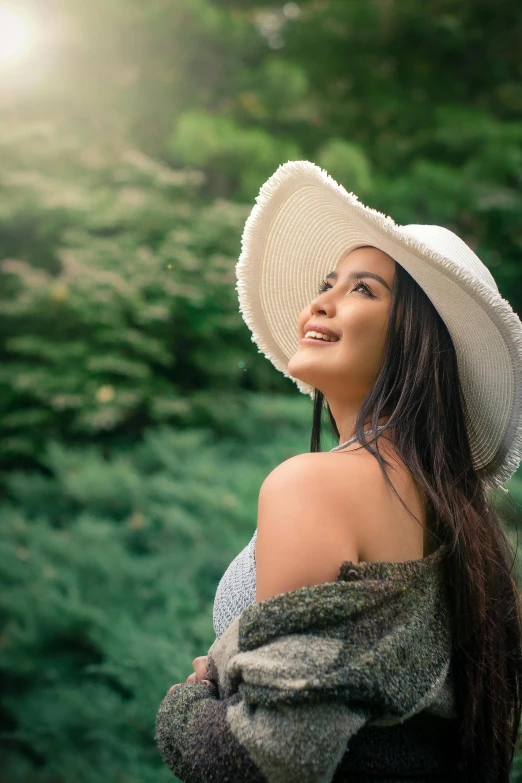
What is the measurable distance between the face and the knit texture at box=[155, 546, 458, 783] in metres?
0.41

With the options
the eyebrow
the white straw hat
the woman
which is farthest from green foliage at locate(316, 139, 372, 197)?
the eyebrow

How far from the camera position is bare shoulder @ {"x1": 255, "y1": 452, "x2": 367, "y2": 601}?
1065 millimetres

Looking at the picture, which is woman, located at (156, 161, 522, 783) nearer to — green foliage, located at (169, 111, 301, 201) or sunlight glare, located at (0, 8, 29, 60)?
green foliage, located at (169, 111, 301, 201)

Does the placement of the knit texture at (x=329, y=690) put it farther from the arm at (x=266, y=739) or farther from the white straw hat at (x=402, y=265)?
the white straw hat at (x=402, y=265)

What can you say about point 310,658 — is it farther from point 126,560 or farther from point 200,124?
point 200,124

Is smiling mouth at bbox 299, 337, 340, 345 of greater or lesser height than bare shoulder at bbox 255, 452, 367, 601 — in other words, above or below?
above

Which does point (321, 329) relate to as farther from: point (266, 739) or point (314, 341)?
point (266, 739)

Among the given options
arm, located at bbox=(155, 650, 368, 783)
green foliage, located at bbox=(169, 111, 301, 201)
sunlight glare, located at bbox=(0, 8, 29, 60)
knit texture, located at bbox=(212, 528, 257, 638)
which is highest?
sunlight glare, located at bbox=(0, 8, 29, 60)

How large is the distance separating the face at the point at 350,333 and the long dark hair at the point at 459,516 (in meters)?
0.03

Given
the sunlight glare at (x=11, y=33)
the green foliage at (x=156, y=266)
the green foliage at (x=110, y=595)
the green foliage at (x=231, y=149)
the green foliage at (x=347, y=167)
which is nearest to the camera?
the green foliage at (x=110, y=595)

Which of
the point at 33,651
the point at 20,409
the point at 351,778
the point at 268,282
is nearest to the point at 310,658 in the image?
the point at 351,778

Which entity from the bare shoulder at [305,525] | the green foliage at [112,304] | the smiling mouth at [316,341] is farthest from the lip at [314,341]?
the green foliage at [112,304]

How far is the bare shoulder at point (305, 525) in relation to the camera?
1065mm

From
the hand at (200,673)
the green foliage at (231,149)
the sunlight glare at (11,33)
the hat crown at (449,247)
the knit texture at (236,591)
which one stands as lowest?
the hand at (200,673)
